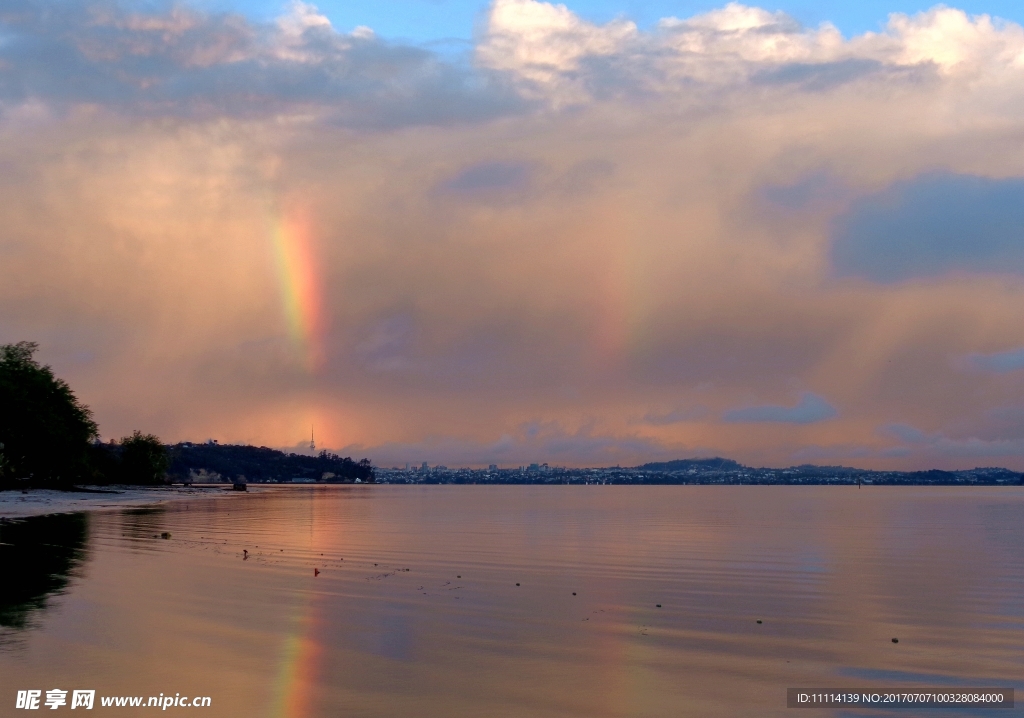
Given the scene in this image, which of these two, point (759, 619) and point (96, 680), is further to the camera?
point (759, 619)

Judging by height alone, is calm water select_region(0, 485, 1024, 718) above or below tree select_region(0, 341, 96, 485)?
below

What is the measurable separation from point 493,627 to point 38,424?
4913 inches

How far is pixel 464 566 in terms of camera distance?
42281mm

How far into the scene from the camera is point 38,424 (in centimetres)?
13062

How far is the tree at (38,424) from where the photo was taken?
128500mm

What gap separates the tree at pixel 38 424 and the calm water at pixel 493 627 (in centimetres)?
8676

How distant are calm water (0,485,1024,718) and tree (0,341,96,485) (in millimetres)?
86764

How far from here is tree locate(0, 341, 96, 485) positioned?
128 m

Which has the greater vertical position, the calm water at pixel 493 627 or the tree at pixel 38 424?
the tree at pixel 38 424

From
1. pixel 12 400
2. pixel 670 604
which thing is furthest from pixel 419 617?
pixel 12 400

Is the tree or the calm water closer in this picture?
the calm water

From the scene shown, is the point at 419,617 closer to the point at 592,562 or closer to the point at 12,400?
the point at 592,562

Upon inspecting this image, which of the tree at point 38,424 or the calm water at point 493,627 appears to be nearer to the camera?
the calm water at point 493,627

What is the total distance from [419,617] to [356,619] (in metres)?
1.81
